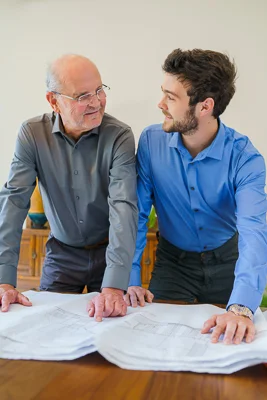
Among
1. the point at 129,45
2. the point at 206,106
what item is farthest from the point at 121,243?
the point at 129,45

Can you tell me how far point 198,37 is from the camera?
3.34 m

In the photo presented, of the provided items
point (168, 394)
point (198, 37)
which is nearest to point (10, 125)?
point (198, 37)

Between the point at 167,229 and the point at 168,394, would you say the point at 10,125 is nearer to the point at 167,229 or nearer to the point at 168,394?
the point at 167,229

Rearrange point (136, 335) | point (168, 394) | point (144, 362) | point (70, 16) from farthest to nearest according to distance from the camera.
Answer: point (70, 16) → point (136, 335) → point (144, 362) → point (168, 394)

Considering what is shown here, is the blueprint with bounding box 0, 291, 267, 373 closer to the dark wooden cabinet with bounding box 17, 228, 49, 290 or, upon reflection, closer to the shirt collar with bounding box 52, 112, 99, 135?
the shirt collar with bounding box 52, 112, 99, 135

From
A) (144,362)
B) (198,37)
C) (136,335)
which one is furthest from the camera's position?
(198,37)

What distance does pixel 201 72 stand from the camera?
64.1 inches

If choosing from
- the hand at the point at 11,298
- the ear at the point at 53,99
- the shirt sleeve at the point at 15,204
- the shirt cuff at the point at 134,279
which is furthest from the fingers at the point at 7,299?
the ear at the point at 53,99

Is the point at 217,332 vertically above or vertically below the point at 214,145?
below

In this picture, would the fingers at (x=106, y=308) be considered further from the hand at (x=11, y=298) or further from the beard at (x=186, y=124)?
the beard at (x=186, y=124)

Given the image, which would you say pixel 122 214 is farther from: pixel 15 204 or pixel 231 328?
pixel 231 328

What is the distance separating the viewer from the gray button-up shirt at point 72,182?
152cm

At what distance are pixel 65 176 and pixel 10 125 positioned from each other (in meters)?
2.34

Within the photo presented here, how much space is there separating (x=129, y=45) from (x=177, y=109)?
2.11 metres
